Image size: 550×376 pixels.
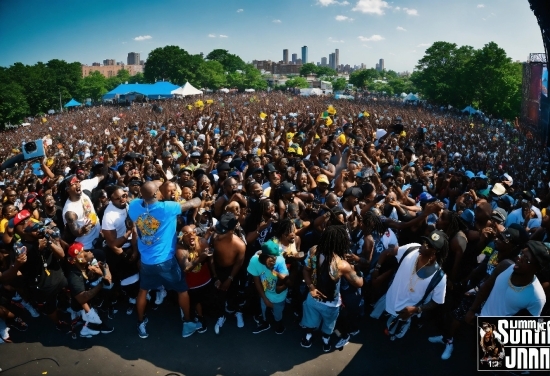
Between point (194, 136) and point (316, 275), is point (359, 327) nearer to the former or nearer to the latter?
point (316, 275)

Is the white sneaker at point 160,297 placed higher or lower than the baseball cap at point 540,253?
lower

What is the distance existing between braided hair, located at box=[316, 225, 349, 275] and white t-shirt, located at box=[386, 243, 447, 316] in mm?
581

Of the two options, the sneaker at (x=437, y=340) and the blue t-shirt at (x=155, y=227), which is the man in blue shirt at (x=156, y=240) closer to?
the blue t-shirt at (x=155, y=227)

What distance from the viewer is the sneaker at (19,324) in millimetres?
3828

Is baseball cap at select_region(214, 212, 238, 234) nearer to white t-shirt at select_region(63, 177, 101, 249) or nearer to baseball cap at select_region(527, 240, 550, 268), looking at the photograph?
white t-shirt at select_region(63, 177, 101, 249)

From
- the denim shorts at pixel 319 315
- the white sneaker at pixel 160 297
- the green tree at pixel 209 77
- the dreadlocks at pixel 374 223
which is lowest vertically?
the white sneaker at pixel 160 297

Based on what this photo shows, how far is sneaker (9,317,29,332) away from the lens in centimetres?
383

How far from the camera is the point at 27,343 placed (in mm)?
3686

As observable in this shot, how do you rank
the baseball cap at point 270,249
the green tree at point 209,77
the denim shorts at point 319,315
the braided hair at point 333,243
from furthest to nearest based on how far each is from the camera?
1. the green tree at point 209,77
2. the denim shorts at point 319,315
3. the baseball cap at point 270,249
4. the braided hair at point 333,243

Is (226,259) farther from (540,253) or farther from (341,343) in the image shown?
(540,253)

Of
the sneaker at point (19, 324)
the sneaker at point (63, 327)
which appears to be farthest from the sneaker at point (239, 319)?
the sneaker at point (19, 324)

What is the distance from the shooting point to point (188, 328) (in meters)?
3.79

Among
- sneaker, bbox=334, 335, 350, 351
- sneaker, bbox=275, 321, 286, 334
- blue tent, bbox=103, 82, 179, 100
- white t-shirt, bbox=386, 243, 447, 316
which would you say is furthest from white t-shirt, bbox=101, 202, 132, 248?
blue tent, bbox=103, 82, 179, 100

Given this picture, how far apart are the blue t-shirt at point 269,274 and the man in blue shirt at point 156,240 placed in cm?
76
